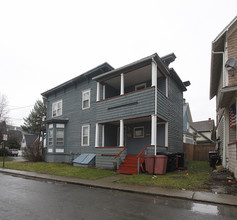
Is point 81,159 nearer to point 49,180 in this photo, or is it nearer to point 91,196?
point 49,180

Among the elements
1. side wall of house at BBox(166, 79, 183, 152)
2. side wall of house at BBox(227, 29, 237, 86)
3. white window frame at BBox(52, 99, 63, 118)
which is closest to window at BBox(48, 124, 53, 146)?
white window frame at BBox(52, 99, 63, 118)

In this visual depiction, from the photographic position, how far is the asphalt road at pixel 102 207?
4523mm

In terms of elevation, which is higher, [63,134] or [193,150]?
[63,134]

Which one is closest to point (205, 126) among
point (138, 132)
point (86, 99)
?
point (138, 132)

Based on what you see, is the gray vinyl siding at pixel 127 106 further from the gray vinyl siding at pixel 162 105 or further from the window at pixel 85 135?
the window at pixel 85 135

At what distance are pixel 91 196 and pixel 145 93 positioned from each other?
7.06 m

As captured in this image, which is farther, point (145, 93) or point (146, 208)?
point (145, 93)

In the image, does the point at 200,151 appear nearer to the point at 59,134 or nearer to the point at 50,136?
the point at 59,134

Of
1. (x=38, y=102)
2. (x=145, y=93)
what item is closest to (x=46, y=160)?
(x=145, y=93)

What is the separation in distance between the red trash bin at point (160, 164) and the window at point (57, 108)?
12959 millimetres

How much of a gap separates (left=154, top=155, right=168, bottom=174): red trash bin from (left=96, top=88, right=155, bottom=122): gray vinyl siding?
2683 millimetres

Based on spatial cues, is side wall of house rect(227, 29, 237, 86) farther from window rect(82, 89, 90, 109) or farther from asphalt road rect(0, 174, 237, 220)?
window rect(82, 89, 90, 109)

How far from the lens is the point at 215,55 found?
1155 cm

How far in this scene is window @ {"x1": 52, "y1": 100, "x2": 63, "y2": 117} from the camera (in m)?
20.2
